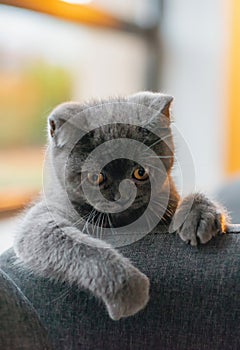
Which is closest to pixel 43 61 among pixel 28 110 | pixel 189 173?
pixel 28 110

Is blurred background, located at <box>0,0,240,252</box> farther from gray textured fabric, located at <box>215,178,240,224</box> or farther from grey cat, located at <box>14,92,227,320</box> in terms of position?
grey cat, located at <box>14,92,227,320</box>

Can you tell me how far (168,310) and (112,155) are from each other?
30cm

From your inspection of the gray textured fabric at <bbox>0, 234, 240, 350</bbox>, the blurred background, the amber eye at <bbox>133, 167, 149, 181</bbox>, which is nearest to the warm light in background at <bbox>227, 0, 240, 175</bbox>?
the blurred background

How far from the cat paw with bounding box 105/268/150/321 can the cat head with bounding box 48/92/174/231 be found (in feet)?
0.61

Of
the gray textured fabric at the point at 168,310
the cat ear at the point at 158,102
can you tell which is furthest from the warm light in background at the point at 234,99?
the gray textured fabric at the point at 168,310

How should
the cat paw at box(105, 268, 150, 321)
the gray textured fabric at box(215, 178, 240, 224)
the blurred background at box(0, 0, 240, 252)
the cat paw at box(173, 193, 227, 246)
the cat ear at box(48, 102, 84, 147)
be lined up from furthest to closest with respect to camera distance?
the blurred background at box(0, 0, 240, 252), the gray textured fabric at box(215, 178, 240, 224), the cat ear at box(48, 102, 84, 147), the cat paw at box(173, 193, 227, 246), the cat paw at box(105, 268, 150, 321)

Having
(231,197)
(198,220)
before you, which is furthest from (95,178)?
(231,197)

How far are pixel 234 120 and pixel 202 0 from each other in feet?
2.06

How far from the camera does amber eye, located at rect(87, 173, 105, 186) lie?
107 cm

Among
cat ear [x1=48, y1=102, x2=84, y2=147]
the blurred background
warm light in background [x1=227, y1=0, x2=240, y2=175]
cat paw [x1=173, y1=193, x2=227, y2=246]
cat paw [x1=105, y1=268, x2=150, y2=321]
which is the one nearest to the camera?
cat paw [x1=105, y1=268, x2=150, y2=321]

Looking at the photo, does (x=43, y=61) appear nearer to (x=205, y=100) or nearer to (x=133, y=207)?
(x=205, y=100)

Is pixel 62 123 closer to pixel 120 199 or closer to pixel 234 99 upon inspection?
pixel 120 199

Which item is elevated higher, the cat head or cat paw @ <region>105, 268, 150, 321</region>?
the cat head

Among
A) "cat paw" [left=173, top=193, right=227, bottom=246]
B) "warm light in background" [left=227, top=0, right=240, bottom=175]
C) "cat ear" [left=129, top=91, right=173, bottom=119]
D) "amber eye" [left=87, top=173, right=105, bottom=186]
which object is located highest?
"cat ear" [left=129, top=91, right=173, bottom=119]
